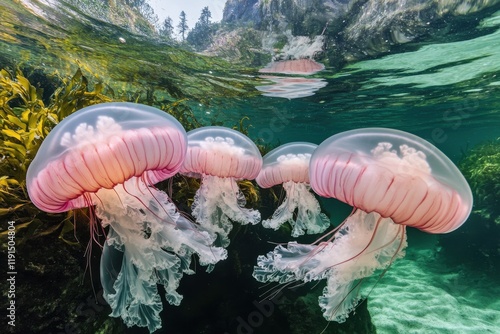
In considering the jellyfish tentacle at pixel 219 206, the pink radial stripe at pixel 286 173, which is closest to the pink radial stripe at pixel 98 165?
the jellyfish tentacle at pixel 219 206

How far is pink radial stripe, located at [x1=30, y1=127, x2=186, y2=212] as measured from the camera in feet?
5.64

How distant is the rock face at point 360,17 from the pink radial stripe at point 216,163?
4.39 m

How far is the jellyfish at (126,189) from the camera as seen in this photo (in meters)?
1.75

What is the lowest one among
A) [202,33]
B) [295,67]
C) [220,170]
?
[220,170]

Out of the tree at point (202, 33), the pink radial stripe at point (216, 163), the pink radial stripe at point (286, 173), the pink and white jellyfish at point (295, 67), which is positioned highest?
the tree at point (202, 33)

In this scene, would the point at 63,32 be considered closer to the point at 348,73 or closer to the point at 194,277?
the point at 194,277

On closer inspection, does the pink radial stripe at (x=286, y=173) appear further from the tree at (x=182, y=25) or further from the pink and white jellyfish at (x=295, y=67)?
the pink and white jellyfish at (x=295, y=67)

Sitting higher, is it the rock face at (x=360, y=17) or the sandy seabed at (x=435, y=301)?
the rock face at (x=360, y=17)

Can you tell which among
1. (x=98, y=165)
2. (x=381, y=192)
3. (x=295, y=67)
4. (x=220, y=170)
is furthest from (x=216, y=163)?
(x=295, y=67)

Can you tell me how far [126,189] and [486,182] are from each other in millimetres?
11304

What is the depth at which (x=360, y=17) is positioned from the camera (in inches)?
250

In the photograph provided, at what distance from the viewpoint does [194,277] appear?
140 inches

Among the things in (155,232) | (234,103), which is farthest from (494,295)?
(234,103)

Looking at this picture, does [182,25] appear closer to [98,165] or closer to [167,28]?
[167,28]
